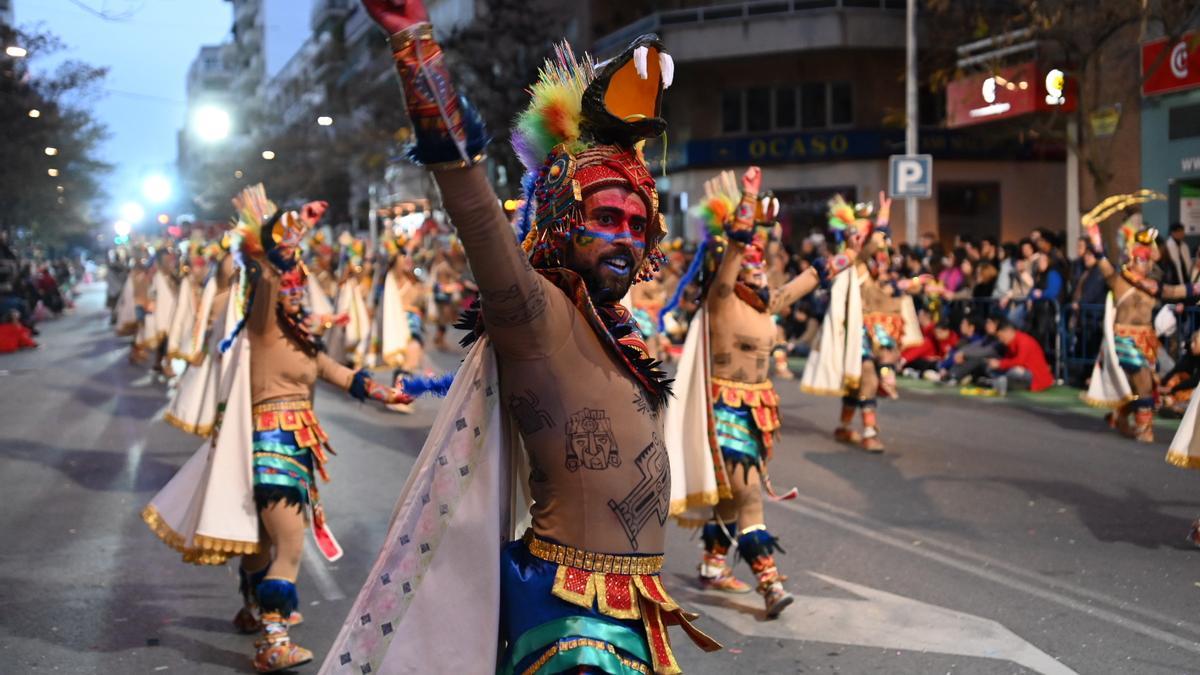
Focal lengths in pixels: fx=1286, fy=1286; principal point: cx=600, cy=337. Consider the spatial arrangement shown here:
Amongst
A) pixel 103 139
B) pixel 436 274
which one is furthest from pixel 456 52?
pixel 103 139

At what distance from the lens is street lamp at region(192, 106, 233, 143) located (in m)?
111

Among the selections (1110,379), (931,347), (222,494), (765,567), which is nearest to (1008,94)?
(931,347)

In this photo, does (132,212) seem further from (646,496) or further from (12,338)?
(646,496)

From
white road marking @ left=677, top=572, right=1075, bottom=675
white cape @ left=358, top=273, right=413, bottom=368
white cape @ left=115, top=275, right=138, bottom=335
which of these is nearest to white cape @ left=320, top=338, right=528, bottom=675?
white road marking @ left=677, top=572, right=1075, bottom=675

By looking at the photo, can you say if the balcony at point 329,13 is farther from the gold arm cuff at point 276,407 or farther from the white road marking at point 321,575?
the gold arm cuff at point 276,407

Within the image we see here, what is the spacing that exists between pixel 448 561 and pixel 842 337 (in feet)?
29.7

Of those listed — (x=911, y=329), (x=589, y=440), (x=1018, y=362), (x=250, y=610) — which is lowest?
(x=250, y=610)

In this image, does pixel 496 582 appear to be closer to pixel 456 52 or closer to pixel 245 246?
pixel 245 246

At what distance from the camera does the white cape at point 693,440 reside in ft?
22.6

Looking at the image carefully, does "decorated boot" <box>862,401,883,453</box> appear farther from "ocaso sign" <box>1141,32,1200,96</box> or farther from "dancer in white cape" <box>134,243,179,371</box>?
"dancer in white cape" <box>134,243,179,371</box>

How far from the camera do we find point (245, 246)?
6.74 metres

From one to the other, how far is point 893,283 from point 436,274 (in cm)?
1688

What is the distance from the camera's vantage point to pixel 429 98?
2.59 meters

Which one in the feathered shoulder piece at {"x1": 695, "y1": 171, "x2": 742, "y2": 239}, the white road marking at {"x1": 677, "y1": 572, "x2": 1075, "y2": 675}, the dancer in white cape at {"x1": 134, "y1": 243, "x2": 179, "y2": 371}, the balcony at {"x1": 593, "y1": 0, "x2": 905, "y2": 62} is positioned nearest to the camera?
the white road marking at {"x1": 677, "y1": 572, "x2": 1075, "y2": 675}
